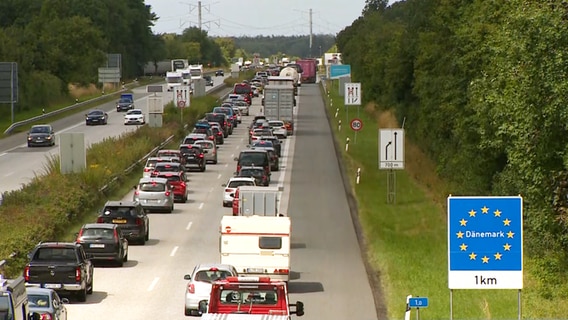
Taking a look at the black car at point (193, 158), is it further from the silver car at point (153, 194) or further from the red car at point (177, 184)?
the silver car at point (153, 194)

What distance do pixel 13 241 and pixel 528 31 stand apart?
1532cm

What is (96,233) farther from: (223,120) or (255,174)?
(223,120)

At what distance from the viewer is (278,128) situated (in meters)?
93.6

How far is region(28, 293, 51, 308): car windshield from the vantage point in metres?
25.2

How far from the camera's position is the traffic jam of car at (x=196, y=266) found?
22484mm

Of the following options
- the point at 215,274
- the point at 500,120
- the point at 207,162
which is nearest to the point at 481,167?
the point at 500,120

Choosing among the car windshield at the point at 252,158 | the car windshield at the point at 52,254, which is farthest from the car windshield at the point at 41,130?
the car windshield at the point at 52,254

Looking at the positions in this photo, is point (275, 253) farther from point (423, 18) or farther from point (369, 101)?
point (369, 101)

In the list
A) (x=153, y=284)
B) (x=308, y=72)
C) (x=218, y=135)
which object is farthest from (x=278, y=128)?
(x=308, y=72)

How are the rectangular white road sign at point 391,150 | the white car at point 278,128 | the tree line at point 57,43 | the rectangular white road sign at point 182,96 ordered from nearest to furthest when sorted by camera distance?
1. the rectangular white road sign at point 391,150
2. the white car at point 278,128
3. the rectangular white road sign at point 182,96
4. the tree line at point 57,43

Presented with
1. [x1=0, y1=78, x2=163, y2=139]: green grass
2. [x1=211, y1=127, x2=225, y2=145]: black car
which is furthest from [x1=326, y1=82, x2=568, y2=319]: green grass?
[x1=0, y1=78, x2=163, y2=139]: green grass

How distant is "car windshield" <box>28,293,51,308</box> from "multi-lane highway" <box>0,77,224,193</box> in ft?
111

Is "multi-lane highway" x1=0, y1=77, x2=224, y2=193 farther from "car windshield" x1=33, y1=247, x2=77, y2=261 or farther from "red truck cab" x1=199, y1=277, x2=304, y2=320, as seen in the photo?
"red truck cab" x1=199, y1=277, x2=304, y2=320

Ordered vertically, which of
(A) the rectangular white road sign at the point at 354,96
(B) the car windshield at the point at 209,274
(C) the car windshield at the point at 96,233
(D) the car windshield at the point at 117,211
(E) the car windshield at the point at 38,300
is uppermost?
(A) the rectangular white road sign at the point at 354,96
